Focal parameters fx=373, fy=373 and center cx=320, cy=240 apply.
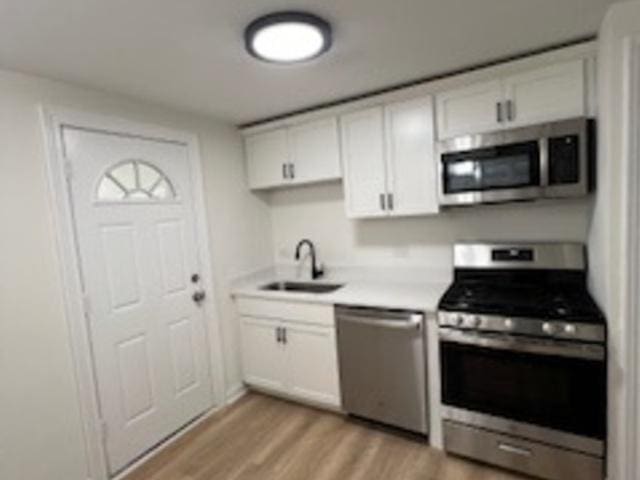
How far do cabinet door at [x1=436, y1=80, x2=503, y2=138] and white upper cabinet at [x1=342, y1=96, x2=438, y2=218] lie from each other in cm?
9

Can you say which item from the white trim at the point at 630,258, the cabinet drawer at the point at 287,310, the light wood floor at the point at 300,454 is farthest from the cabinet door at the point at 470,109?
the light wood floor at the point at 300,454

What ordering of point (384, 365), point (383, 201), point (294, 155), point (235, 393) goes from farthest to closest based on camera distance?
point (235, 393)
point (294, 155)
point (383, 201)
point (384, 365)

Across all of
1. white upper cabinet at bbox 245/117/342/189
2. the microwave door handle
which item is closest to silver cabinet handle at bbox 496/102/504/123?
the microwave door handle

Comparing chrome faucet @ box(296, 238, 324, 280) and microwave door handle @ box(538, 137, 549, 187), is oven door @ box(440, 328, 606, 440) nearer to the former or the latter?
microwave door handle @ box(538, 137, 549, 187)

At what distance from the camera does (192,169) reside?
111 inches

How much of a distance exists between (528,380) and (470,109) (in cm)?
158

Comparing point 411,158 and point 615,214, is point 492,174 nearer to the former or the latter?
point 411,158

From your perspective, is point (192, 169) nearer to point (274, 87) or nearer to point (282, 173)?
point (282, 173)

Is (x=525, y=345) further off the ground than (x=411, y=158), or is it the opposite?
(x=411, y=158)

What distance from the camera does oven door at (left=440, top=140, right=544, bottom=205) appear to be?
209cm

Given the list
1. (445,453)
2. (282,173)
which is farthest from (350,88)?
(445,453)

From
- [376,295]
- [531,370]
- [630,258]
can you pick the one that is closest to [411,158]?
[376,295]

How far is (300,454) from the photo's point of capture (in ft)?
7.75

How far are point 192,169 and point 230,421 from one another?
6.27 ft
